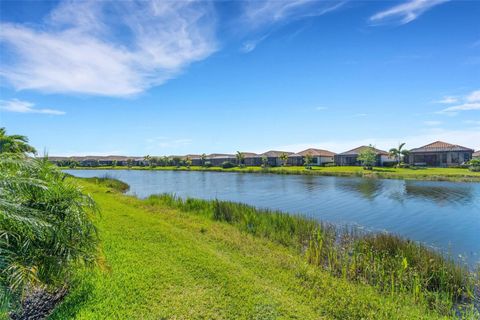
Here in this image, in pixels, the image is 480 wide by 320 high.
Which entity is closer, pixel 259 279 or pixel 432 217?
pixel 259 279

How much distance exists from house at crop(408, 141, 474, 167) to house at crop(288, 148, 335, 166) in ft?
63.5

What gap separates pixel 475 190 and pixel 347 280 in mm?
28406

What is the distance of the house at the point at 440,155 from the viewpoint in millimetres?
50812

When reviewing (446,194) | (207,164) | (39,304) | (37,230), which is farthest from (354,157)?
(37,230)

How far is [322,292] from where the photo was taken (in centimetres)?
627

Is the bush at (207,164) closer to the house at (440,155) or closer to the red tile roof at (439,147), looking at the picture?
the house at (440,155)

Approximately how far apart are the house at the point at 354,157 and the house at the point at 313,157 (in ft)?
16.0

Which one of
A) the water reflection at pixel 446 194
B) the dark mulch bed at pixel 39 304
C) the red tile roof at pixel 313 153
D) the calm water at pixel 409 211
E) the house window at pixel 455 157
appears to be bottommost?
the calm water at pixel 409 211

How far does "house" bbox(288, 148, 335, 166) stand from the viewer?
68812mm

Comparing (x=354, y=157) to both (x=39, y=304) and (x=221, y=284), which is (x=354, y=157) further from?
(x=39, y=304)

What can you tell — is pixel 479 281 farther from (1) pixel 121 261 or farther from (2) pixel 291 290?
(1) pixel 121 261

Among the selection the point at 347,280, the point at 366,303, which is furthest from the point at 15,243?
the point at 347,280

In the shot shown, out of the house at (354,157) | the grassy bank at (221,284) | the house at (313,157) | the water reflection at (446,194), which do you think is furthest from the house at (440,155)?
the grassy bank at (221,284)

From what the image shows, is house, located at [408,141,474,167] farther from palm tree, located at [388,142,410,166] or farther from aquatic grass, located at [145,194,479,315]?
aquatic grass, located at [145,194,479,315]
